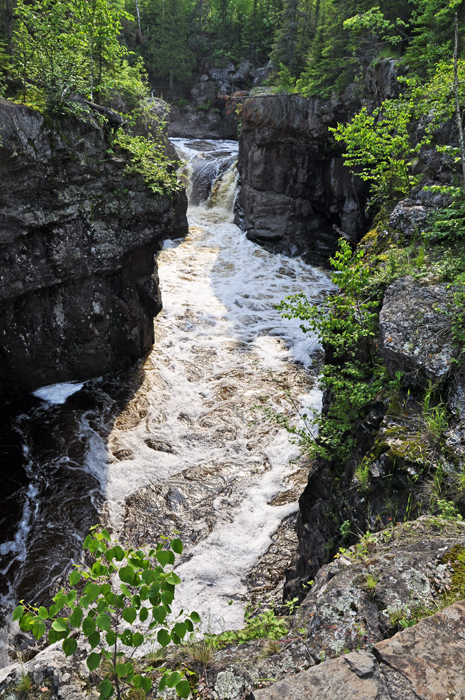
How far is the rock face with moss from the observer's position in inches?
346

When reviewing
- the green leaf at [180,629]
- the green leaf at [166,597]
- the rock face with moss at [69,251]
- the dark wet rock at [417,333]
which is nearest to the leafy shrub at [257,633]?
the green leaf at [180,629]

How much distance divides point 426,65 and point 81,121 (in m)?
12.1

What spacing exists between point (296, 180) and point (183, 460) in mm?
17281

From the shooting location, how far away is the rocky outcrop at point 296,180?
19312mm

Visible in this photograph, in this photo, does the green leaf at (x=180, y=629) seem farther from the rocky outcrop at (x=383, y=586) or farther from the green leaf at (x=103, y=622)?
the rocky outcrop at (x=383, y=586)

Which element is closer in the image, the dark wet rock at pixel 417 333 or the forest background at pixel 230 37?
the dark wet rock at pixel 417 333

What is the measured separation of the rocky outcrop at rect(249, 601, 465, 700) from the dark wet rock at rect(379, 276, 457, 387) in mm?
2895

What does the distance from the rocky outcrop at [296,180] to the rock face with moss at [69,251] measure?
10944 mm

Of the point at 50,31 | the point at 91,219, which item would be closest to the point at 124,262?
the point at 91,219

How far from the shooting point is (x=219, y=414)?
10.7m

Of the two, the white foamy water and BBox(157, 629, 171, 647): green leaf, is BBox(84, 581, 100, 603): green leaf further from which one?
the white foamy water

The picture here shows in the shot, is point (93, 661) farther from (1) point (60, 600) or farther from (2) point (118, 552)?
(2) point (118, 552)

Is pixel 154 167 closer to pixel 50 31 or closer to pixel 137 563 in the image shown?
pixel 50 31

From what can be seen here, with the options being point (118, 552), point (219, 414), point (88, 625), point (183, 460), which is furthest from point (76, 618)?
point (219, 414)
